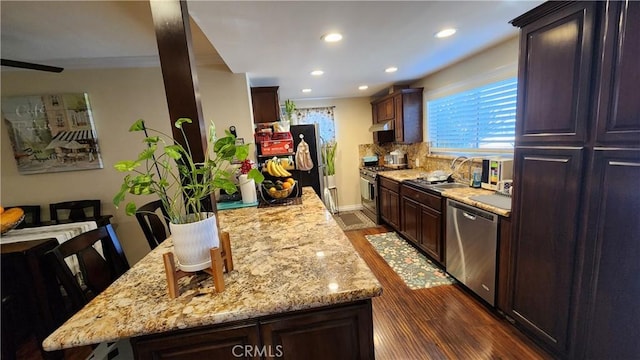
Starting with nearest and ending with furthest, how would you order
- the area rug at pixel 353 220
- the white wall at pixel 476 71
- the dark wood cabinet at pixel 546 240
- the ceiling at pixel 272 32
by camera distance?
the dark wood cabinet at pixel 546 240, the ceiling at pixel 272 32, the white wall at pixel 476 71, the area rug at pixel 353 220

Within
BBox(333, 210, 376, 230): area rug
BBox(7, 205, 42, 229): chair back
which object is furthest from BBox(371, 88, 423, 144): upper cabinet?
BBox(7, 205, 42, 229): chair back

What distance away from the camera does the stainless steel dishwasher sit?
6.60 ft

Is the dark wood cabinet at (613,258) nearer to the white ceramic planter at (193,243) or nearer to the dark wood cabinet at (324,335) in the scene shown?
the dark wood cabinet at (324,335)

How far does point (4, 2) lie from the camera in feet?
4.73

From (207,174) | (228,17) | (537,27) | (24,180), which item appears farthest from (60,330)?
(24,180)

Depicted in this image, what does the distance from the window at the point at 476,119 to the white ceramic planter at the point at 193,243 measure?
8.63 ft

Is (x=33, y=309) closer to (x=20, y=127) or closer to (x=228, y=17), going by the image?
(x=20, y=127)

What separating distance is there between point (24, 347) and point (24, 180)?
176cm

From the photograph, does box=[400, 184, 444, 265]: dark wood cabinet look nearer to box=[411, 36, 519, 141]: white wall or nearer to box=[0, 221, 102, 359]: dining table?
box=[411, 36, 519, 141]: white wall

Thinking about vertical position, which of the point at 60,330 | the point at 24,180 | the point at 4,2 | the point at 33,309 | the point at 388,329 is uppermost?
the point at 4,2

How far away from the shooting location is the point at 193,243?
0.96 m

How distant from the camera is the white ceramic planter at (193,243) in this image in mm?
941

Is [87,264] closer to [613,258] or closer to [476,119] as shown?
[613,258]

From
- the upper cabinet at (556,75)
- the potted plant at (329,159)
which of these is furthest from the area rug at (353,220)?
the upper cabinet at (556,75)
